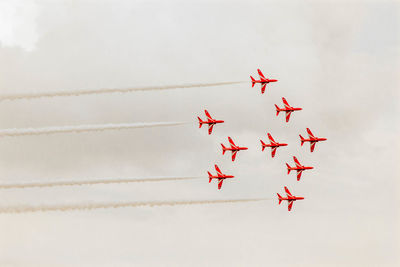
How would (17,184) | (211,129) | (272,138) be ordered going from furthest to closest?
(272,138), (211,129), (17,184)

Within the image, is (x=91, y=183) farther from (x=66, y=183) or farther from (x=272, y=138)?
(x=272, y=138)

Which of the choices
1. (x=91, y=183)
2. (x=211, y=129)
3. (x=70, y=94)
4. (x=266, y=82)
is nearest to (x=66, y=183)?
(x=91, y=183)

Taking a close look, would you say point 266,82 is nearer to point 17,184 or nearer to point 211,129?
point 211,129

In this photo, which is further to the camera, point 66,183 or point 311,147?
point 311,147

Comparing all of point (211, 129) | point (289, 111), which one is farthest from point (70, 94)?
point (289, 111)

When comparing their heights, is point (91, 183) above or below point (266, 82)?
below

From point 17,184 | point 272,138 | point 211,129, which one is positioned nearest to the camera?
point 17,184

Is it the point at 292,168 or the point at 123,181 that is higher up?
the point at 292,168

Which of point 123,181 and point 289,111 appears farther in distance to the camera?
point 289,111

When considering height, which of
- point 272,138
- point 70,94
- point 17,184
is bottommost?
point 17,184
